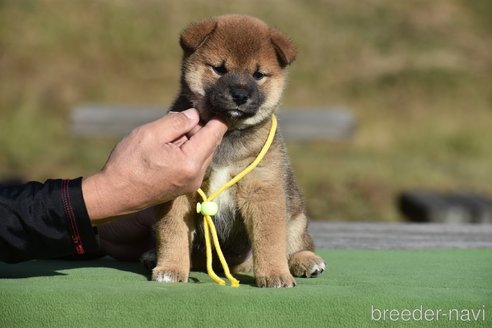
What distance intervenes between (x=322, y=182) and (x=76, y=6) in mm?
10189

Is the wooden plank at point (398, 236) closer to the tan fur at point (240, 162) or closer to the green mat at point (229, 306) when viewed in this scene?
the tan fur at point (240, 162)

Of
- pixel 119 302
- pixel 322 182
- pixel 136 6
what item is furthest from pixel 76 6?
pixel 119 302

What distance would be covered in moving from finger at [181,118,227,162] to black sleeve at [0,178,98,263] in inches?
17.0

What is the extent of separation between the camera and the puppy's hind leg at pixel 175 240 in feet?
11.8

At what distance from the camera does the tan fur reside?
3.62m

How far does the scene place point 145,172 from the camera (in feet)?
10.3

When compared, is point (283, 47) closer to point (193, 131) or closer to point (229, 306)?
point (193, 131)

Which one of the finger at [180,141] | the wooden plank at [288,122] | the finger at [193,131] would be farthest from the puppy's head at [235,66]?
the wooden plank at [288,122]

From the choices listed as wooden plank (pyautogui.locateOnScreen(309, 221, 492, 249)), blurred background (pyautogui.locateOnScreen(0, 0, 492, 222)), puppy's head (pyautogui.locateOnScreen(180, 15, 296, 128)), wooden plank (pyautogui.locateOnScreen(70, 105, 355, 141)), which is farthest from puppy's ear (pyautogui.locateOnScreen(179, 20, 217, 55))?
wooden plank (pyautogui.locateOnScreen(70, 105, 355, 141))

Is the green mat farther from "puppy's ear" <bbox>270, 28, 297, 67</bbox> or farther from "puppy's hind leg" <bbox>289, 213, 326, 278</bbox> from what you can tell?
"puppy's ear" <bbox>270, 28, 297, 67</bbox>

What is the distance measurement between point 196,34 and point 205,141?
0.73m

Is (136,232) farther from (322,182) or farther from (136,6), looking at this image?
(136,6)

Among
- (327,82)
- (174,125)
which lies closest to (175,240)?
(174,125)

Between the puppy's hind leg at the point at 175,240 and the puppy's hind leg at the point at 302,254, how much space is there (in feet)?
1.75
